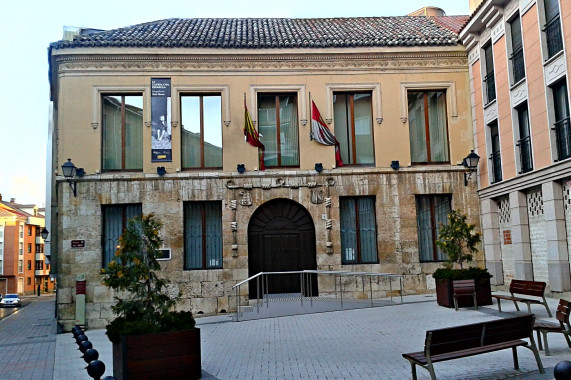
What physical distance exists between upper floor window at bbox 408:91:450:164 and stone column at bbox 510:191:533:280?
3.82 m

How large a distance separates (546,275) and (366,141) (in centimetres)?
770

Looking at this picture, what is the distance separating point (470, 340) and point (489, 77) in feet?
44.6

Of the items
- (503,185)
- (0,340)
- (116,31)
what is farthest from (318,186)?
(0,340)

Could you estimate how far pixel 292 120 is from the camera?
811 inches

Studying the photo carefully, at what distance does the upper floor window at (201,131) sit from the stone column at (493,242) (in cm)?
950

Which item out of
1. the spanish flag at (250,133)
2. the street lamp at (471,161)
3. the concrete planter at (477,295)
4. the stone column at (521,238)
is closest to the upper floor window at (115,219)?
the spanish flag at (250,133)

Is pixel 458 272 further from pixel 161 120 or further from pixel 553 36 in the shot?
pixel 161 120

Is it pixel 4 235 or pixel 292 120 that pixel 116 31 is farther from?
pixel 4 235

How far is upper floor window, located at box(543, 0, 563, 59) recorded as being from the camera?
15039 millimetres

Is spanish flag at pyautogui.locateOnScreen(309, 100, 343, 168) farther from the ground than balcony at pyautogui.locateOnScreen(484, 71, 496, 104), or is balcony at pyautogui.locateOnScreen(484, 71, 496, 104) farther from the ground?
balcony at pyautogui.locateOnScreen(484, 71, 496, 104)

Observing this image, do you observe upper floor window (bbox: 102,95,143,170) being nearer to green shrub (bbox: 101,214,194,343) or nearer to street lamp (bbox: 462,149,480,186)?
green shrub (bbox: 101,214,194,343)

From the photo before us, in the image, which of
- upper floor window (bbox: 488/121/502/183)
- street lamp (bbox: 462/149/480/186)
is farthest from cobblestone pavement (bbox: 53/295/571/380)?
street lamp (bbox: 462/149/480/186)

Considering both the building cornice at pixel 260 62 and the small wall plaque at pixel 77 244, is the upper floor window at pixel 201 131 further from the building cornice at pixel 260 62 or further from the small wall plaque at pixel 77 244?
the small wall plaque at pixel 77 244

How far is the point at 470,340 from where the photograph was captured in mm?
7918
